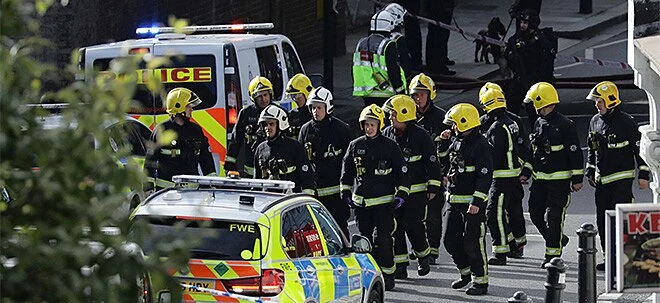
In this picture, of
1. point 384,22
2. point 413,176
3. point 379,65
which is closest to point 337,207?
point 413,176

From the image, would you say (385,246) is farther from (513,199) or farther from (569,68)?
(569,68)

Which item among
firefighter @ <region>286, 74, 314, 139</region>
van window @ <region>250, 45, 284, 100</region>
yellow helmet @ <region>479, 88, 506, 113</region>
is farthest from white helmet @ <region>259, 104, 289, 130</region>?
van window @ <region>250, 45, 284, 100</region>

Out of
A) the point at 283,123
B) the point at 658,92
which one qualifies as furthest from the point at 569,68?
the point at 658,92

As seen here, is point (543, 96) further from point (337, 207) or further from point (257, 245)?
point (257, 245)

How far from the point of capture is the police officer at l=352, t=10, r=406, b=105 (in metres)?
17.7

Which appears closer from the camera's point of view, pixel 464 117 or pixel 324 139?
pixel 464 117

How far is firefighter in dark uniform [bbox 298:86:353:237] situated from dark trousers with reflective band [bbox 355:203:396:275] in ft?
2.73

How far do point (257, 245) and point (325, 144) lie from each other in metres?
4.57

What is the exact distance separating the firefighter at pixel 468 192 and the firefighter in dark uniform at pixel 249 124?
81.8 inches

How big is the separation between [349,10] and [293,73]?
498 inches

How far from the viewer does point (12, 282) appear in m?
3.41

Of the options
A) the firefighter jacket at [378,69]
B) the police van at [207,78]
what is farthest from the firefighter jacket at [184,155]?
the firefighter jacket at [378,69]

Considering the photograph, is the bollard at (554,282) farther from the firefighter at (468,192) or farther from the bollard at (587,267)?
the firefighter at (468,192)

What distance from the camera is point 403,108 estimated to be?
1303 centimetres
